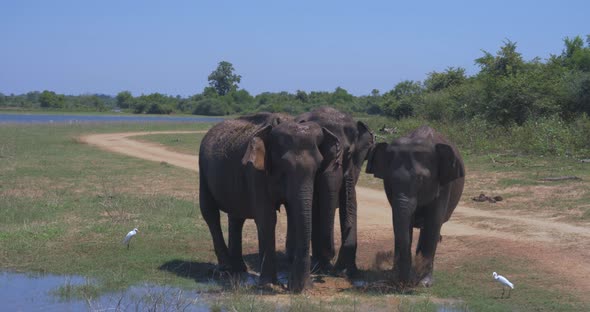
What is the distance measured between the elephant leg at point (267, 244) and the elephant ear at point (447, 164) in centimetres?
224

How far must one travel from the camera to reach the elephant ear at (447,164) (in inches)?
405

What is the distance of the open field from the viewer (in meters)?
10.1

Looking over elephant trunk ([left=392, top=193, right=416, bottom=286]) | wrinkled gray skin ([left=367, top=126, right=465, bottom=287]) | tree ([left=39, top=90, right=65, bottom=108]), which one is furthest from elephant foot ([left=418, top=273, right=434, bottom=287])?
tree ([left=39, top=90, right=65, bottom=108])

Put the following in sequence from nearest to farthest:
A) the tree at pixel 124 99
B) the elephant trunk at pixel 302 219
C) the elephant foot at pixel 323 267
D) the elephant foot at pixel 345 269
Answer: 1. the elephant trunk at pixel 302 219
2. the elephant foot at pixel 345 269
3. the elephant foot at pixel 323 267
4. the tree at pixel 124 99

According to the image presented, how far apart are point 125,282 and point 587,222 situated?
340 inches

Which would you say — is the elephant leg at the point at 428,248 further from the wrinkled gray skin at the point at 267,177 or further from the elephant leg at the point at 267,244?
the elephant leg at the point at 267,244

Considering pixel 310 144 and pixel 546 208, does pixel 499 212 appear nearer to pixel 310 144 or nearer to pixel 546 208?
pixel 546 208

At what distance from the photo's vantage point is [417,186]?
999 cm

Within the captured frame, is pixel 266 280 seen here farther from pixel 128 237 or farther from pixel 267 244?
pixel 128 237

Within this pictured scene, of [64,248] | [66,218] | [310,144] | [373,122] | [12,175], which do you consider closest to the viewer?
[310,144]

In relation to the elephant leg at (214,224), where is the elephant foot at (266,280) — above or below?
below

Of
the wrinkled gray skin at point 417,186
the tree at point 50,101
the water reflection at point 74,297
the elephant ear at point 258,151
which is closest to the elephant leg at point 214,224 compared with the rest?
the water reflection at point 74,297

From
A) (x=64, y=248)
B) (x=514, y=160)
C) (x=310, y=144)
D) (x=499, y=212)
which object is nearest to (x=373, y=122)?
(x=514, y=160)

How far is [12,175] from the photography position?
23.5 metres
